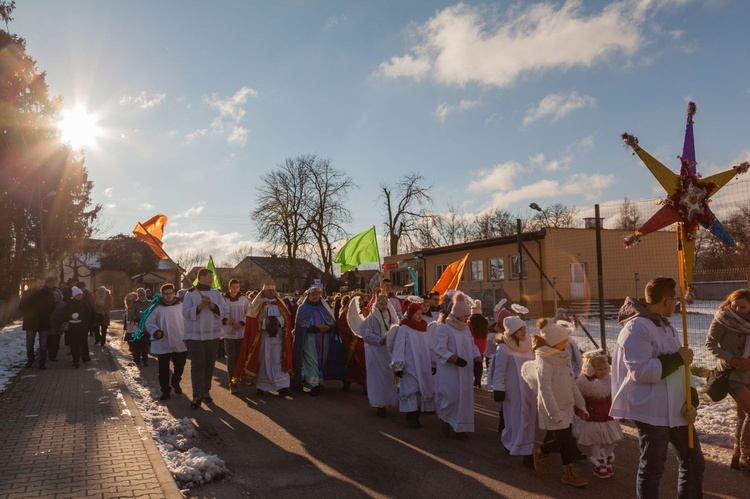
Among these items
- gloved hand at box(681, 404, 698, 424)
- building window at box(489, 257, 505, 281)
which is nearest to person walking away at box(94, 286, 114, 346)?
gloved hand at box(681, 404, 698, 424)

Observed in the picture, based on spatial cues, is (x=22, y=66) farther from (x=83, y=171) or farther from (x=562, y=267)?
(x=562, y=267)

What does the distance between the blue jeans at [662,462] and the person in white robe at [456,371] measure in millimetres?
3327

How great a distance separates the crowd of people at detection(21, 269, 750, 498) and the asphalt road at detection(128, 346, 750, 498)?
0.24 metres

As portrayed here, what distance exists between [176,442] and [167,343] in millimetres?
3782

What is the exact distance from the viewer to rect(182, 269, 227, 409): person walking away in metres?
9.65

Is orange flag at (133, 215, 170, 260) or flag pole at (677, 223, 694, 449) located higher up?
orange flag at (133, 215, 170, 260)

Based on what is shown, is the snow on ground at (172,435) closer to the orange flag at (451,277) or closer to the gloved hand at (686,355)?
the gloved hand at (686,355)

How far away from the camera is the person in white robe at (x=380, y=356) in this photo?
9.45 meters

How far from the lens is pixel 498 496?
17.9 ft

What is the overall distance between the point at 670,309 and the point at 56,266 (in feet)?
127

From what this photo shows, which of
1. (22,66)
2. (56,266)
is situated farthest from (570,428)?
(56,266)

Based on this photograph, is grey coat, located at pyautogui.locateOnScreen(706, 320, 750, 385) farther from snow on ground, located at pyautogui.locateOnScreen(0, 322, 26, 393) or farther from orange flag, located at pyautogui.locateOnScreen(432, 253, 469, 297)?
snow on ground, located at pyautogui.locateOnScreen(0, 322, 26, 393)

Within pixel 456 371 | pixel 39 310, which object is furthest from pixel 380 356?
pixel 39 310

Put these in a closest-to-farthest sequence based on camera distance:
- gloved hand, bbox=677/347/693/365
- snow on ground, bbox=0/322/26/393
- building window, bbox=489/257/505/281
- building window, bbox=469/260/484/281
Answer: gloved hand, bbox=677/347/693/365 < snow on ground, bbox=0/322/26/393 < building window, bbox=489/257/505/281 < building window, bbox=469/260/484/281
